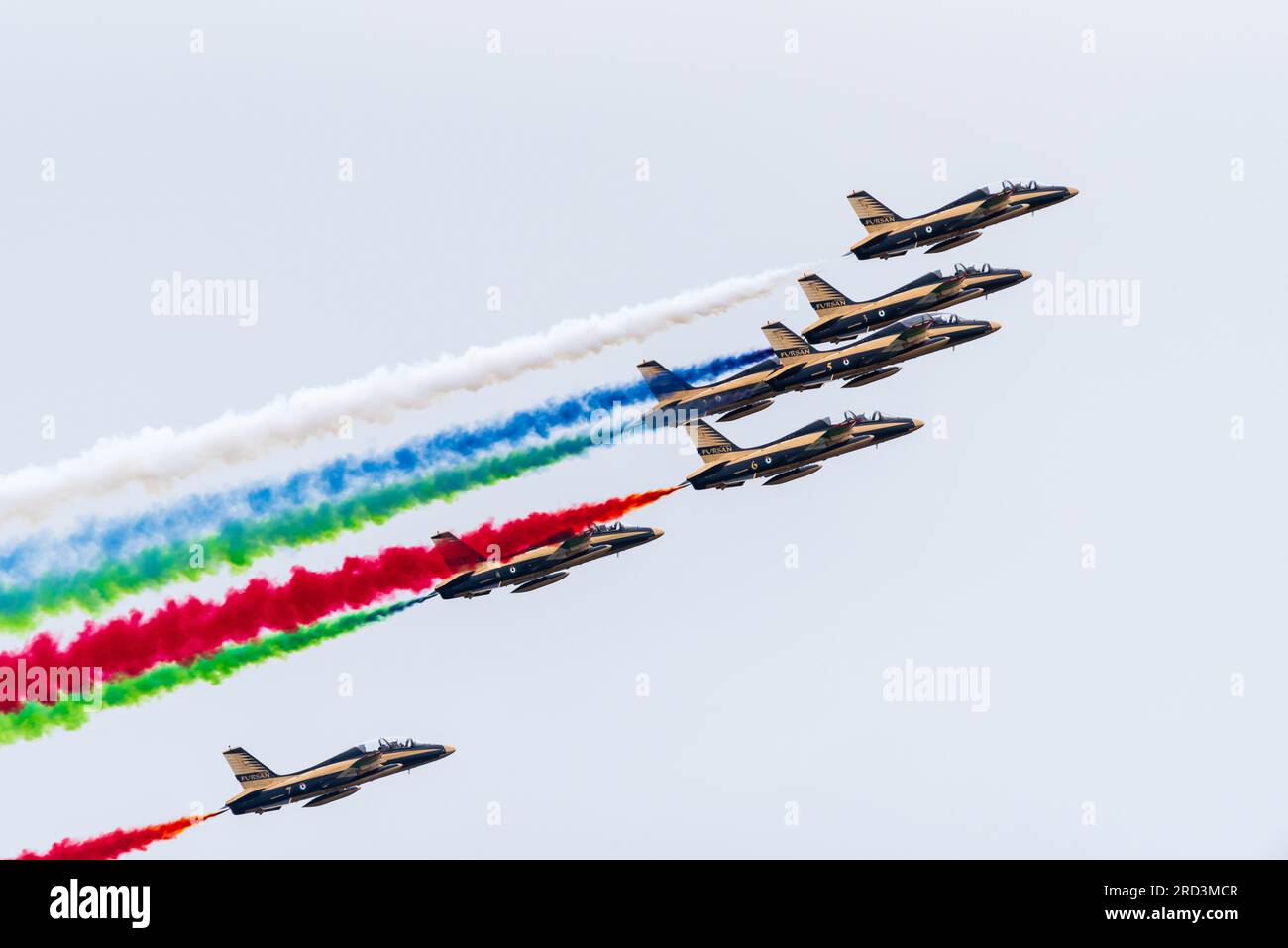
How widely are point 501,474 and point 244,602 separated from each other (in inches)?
516

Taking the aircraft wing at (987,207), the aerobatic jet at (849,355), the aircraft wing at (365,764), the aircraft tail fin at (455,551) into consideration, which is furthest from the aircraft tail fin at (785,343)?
the aircraft wing at (365,764)

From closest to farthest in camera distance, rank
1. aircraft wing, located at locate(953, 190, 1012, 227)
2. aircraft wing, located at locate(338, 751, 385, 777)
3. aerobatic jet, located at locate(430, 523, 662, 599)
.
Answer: aerobatic jet, located at locate(430, 523, 662, 599) → aircraft wing, located at locate(338, 751, 385, 777) → aircraft wing, located at locate(953, 190, 1012, 227)

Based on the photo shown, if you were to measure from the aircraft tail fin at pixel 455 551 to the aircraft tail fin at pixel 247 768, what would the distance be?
1288 cm

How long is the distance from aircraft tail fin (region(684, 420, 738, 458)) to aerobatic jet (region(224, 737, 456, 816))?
60.0 feet

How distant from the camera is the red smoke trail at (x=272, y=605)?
506 feet

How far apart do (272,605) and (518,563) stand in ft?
34.6

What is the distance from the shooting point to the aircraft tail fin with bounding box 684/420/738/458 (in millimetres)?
161875

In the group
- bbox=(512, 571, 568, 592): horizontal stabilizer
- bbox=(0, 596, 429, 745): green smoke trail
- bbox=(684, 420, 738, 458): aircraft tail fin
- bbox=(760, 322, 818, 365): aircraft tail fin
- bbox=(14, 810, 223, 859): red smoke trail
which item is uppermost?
bbox=(760, 322, 818, 365): aircraft tail fin

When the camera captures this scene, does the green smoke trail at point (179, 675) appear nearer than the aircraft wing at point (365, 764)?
Yes

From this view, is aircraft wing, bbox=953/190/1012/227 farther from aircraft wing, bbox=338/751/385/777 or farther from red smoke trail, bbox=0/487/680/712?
aircraft wing, bbox=338/751/385/777

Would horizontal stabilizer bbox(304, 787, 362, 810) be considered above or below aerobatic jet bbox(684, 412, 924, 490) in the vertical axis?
below

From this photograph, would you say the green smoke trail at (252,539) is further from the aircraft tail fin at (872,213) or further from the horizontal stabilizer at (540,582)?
the aircraft tail fin at (872,213)

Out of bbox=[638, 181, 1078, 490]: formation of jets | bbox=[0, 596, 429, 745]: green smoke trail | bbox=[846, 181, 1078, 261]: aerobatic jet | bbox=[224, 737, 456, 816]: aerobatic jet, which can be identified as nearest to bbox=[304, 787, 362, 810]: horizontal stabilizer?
bbox=[224, 737, 456, 816]: aerobatic jet
